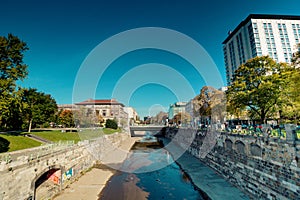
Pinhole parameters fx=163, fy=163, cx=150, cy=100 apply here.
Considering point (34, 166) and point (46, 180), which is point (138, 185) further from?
point (34, 166)

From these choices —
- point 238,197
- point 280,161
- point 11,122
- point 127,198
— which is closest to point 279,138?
point 280,161

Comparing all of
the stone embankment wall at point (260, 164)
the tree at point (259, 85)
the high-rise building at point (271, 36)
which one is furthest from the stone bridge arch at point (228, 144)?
the high-rise building at point (271, 36)

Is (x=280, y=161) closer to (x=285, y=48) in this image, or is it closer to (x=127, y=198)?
(x=127, y=198)

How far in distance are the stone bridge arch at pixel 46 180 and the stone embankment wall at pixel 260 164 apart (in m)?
15.9

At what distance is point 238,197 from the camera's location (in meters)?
12.9

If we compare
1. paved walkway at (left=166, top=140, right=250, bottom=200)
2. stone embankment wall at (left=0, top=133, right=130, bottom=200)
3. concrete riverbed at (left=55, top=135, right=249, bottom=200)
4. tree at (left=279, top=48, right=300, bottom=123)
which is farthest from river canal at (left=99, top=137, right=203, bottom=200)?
tree at (left=279, top=48, right=300, bottom=123)

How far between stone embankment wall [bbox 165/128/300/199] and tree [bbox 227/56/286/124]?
5.65 metres

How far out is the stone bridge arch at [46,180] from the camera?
37.6 ft

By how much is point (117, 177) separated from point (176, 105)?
117m

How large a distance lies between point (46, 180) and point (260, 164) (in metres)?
16.7

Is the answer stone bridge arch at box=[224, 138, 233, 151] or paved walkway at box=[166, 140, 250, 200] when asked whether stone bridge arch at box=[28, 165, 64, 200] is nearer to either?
paved walkway at box=[166, 140, 250, 200]

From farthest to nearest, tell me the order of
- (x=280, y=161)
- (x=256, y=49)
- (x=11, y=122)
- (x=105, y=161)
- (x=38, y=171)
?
(x=256, y=49) → (x=11, y=122) → (x=105, y=161) → (x=38, y=171) → (x=280, y=161)

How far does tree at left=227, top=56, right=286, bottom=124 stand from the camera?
18031 mm

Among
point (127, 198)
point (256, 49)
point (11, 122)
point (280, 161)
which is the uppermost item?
point (256, 49)
